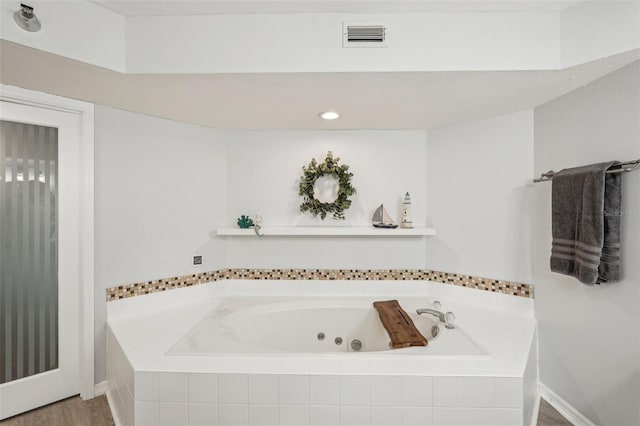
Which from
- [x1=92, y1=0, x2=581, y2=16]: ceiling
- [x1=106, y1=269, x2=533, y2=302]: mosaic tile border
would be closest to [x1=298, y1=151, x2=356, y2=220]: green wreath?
[x1=106, y1=269, x2=533, y2=302]: mosaic tile border

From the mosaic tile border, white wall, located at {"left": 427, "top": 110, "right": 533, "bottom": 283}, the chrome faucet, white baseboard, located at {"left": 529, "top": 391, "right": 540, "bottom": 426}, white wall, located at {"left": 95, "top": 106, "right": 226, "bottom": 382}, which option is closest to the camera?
white baseboard, located at {"left": 529, "top": 391, "right": 540, "bottom": 426}

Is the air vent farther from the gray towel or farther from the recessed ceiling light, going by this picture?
the gray towel

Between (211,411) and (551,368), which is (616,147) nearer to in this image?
(551,368)

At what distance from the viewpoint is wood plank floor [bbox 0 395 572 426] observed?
6.01 ft

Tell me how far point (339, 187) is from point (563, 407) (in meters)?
2.10

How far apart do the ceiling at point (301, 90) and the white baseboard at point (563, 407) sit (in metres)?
1.95

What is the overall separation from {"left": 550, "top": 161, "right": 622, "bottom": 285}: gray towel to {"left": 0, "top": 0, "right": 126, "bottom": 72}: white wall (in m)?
2.60

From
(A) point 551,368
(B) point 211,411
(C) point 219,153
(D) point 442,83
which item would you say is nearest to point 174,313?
(B) point 211,411

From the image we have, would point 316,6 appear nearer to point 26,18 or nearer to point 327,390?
point 26,18

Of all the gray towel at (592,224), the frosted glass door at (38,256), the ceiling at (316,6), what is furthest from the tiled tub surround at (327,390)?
the ceiling at (316,6)

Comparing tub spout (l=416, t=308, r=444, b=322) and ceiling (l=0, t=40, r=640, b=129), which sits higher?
ceiling (l=0, t=40, r=640, b=129)

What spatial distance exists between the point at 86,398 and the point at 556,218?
128 inches

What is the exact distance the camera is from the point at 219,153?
8.99ft

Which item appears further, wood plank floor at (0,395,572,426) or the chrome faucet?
the chrome faucet
